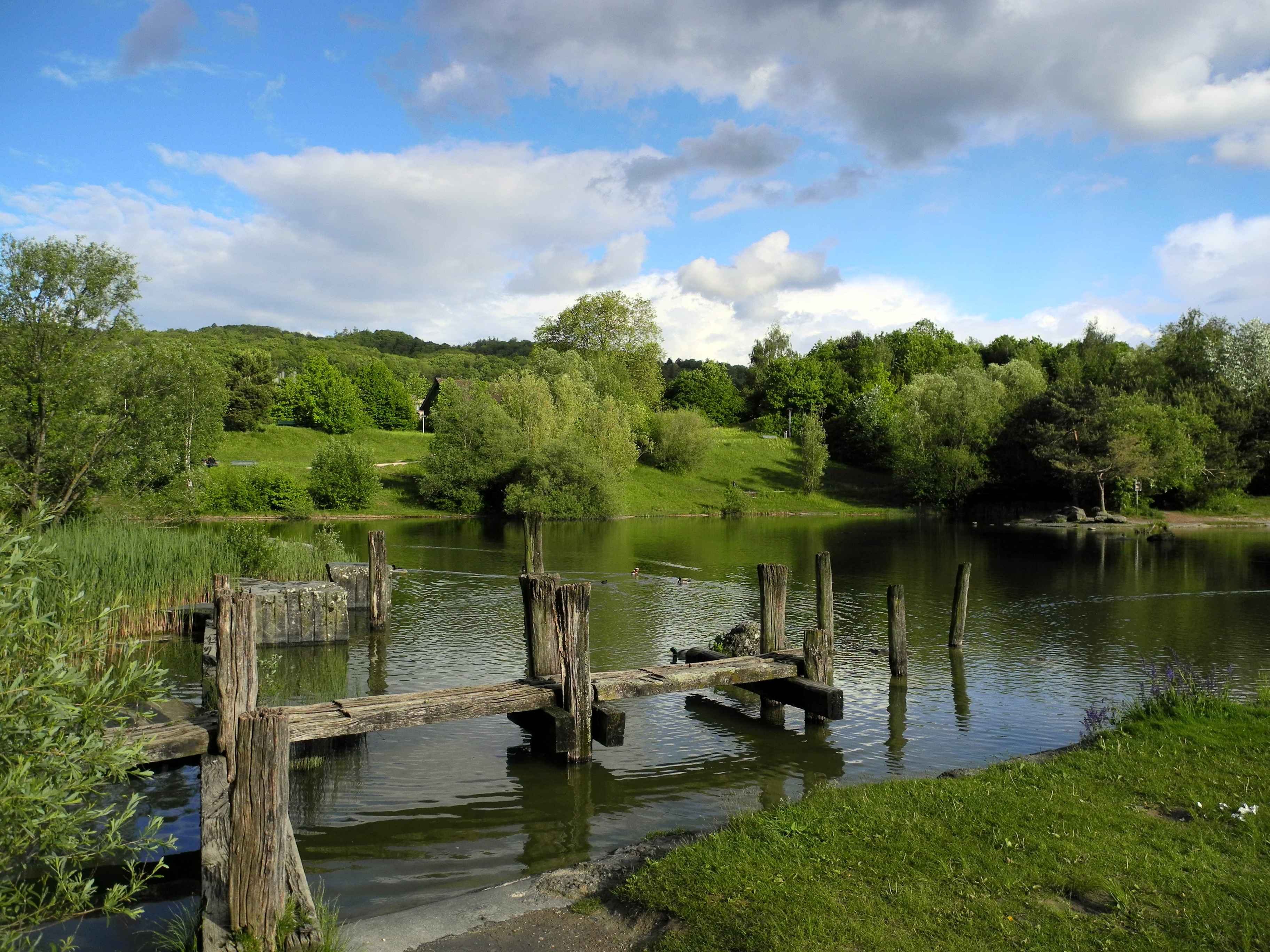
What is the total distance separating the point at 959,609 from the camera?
18141 millimetres

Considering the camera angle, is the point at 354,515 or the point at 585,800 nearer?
the point at 585,800

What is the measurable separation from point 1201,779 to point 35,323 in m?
24.7

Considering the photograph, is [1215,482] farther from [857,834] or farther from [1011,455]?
[857,834]

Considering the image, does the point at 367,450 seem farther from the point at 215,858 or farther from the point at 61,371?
the point at 215,858

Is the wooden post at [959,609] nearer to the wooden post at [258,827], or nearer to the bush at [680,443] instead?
the wooden post at [258,827]

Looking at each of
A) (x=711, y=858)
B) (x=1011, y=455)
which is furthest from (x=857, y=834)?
(x=1011, y=455)

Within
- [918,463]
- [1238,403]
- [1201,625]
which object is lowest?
[1201,625]

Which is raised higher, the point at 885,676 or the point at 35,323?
the point at 35,323

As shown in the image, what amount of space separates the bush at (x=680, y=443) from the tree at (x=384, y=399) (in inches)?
1285

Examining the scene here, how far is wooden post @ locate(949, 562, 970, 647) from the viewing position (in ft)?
58.9

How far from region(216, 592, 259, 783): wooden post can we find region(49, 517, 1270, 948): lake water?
58.8 inches

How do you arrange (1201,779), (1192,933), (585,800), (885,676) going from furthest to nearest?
(885,676) < (585,800) < (1201,779) < (1192,933)

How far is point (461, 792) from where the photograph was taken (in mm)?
10125

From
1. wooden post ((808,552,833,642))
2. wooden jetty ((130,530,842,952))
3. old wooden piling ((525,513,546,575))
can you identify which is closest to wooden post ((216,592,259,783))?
wooden jetty ((130,530,842,952))
